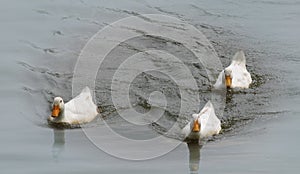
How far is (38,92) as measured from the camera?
14516mm

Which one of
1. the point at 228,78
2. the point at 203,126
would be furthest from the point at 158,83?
the point at 203,126

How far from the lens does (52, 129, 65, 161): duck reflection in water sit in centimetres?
1185

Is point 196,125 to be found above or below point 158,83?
below

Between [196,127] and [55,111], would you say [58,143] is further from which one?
[196,127]

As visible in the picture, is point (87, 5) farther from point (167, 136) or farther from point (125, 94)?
point (167, 136)

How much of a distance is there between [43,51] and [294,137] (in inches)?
261

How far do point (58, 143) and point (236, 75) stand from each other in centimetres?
446

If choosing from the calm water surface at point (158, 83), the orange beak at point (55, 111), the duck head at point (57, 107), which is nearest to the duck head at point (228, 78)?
the calm water surface at point (158, 83)

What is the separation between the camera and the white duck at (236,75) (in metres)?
15.1

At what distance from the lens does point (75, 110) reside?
44.0 feet

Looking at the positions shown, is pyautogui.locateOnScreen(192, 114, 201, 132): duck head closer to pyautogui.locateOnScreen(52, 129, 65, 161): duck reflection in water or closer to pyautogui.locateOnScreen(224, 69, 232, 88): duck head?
pyautogui.locateOnScreen(52, 129, 65, 161): duck reflection in water

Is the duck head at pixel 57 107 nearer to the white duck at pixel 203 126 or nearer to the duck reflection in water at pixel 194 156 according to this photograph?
the white duck at pixel 203 126

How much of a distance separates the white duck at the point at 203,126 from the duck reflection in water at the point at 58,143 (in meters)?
1.97

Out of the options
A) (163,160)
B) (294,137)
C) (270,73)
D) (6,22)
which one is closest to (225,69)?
(270,73)
